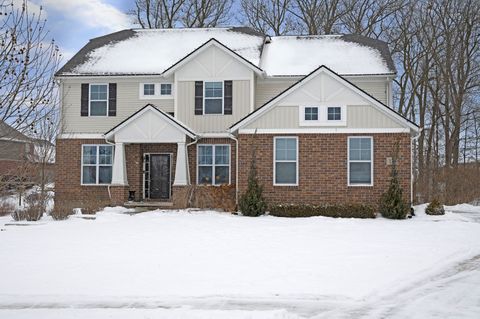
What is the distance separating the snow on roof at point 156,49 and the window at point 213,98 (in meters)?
2.01

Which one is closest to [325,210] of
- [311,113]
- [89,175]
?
[311,113]

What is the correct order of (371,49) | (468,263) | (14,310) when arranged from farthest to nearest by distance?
(371,49) → (468,263) → (14,310)

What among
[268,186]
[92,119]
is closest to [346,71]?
[268,186]

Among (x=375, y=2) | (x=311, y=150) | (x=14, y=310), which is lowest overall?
(x=14, y=310)

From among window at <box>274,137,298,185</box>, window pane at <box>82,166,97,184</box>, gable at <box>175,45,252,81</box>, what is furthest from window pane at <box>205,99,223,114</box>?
window pane at <box>82,166,97,184</box>

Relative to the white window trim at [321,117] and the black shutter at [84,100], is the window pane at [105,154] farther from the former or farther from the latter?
the white window trim at [321,117]

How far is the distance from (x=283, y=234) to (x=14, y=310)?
856 cm

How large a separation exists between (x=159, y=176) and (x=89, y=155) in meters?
3.30

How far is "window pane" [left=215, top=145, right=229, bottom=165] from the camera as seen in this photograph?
23.8 metres

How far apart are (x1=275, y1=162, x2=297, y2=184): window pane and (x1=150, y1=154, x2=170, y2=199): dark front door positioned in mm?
5992

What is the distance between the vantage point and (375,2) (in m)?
37.0

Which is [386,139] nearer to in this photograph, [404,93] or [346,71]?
[346,71]

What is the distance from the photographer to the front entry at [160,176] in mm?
24562

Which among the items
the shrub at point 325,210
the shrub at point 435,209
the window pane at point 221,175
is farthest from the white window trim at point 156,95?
the shrub at point 435,209
